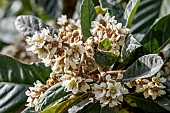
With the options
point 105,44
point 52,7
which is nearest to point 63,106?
point 105,44

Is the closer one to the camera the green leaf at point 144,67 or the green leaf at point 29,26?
the green leaf at point 144,67

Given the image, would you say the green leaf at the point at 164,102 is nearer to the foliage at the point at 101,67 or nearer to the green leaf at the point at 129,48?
the foliage at the point at 101,67

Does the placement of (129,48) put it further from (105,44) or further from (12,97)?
(12,97)

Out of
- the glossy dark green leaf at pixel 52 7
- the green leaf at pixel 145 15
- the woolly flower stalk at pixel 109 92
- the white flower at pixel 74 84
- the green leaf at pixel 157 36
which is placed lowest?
the woolly flower stalk at pixel 109 92

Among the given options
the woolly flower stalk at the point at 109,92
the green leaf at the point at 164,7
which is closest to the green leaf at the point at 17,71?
the woolly flower stalk at the point at 109,92

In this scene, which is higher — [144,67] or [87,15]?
[87,15]

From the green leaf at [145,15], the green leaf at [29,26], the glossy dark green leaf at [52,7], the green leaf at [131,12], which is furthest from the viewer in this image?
the glossy dark green leaf at [52,7]

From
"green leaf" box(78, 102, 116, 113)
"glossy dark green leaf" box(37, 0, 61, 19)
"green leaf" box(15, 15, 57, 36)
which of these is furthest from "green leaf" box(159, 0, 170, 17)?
"green leaf" box(78, 102, 116, 113)
